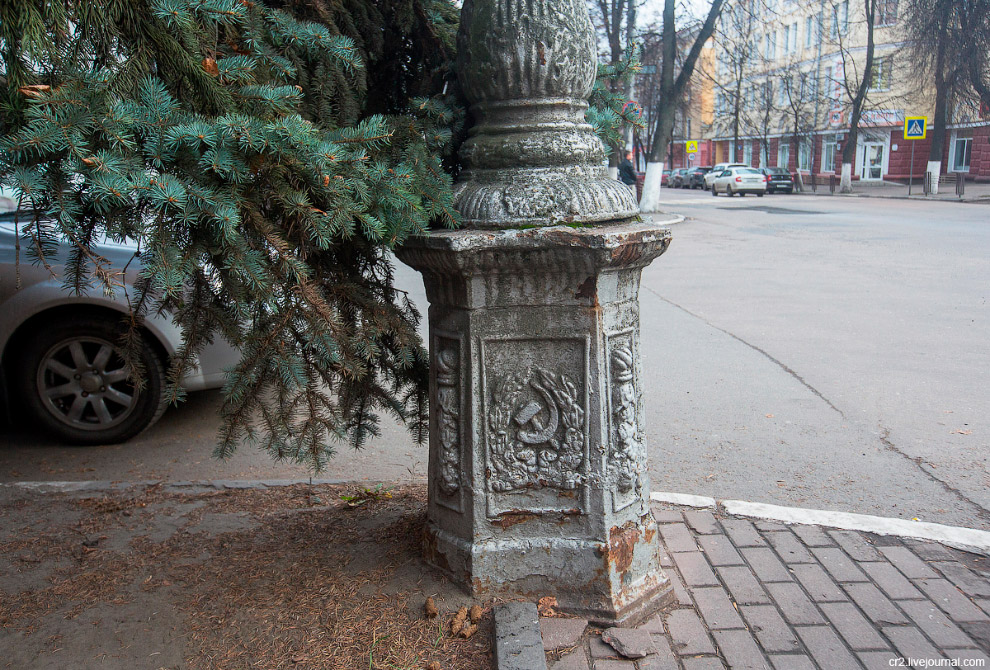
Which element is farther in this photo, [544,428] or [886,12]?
[886,12]

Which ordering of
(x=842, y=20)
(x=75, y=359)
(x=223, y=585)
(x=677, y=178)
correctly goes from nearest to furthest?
(x=223, y=585) < (x=75, y=359) < (x=842, y=20) < (x=677, y=178)

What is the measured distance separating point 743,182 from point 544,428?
112 ft

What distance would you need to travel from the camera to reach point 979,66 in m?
28.0

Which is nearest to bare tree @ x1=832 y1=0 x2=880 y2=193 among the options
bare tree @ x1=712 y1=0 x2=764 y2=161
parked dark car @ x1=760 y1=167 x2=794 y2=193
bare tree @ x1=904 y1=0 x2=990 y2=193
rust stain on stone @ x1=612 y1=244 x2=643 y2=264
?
bare tree @ x1=904 y1=0 x2=990 y2=193

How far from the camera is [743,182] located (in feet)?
112

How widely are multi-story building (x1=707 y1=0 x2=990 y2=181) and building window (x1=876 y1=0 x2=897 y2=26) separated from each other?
5cm

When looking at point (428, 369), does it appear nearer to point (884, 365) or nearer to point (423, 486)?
point (423, 486)

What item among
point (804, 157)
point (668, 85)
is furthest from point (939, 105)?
point (668, 85)

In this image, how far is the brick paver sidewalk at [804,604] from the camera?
2465mm

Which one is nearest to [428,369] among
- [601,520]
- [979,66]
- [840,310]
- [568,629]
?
[601,520]

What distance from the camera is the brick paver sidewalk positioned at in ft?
8.09

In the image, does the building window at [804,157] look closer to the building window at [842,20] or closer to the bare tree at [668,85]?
the building window at [842,20]

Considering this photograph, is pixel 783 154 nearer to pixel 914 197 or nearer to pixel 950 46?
pixel 950 46

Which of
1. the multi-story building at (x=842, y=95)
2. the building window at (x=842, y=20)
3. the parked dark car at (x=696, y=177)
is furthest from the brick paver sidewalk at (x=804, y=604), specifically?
the parked dark car at (x=696, y=177)
